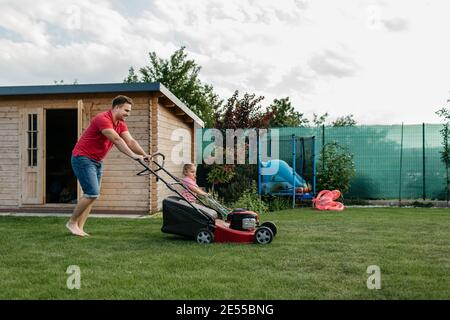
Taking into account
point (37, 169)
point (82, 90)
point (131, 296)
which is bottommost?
point (131, 296)

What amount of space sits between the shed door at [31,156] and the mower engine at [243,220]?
19.3 feet

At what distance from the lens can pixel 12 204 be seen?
10.7m

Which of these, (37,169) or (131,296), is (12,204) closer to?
(37,169)

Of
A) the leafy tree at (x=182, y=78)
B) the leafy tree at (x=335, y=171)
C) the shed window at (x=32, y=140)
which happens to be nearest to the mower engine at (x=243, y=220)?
the shed window at (x=32, y=140)

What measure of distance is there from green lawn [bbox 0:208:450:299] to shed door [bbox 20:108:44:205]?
3.04 meters

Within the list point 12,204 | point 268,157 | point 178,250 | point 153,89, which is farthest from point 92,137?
point 268,157

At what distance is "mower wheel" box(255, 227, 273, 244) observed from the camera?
5844 mm

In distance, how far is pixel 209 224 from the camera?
19.7ft

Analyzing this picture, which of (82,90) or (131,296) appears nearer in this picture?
(131,296)

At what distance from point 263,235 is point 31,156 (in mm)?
6592

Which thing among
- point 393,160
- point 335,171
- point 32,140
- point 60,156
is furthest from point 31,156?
point 393,160

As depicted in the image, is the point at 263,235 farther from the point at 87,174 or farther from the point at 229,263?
the point at 87,174

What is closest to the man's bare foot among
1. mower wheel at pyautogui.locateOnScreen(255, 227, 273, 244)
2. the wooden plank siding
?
mower wheel at pyautogui.locateOnScreen(255, 227, 273, 244)

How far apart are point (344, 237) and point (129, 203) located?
16.8ft
